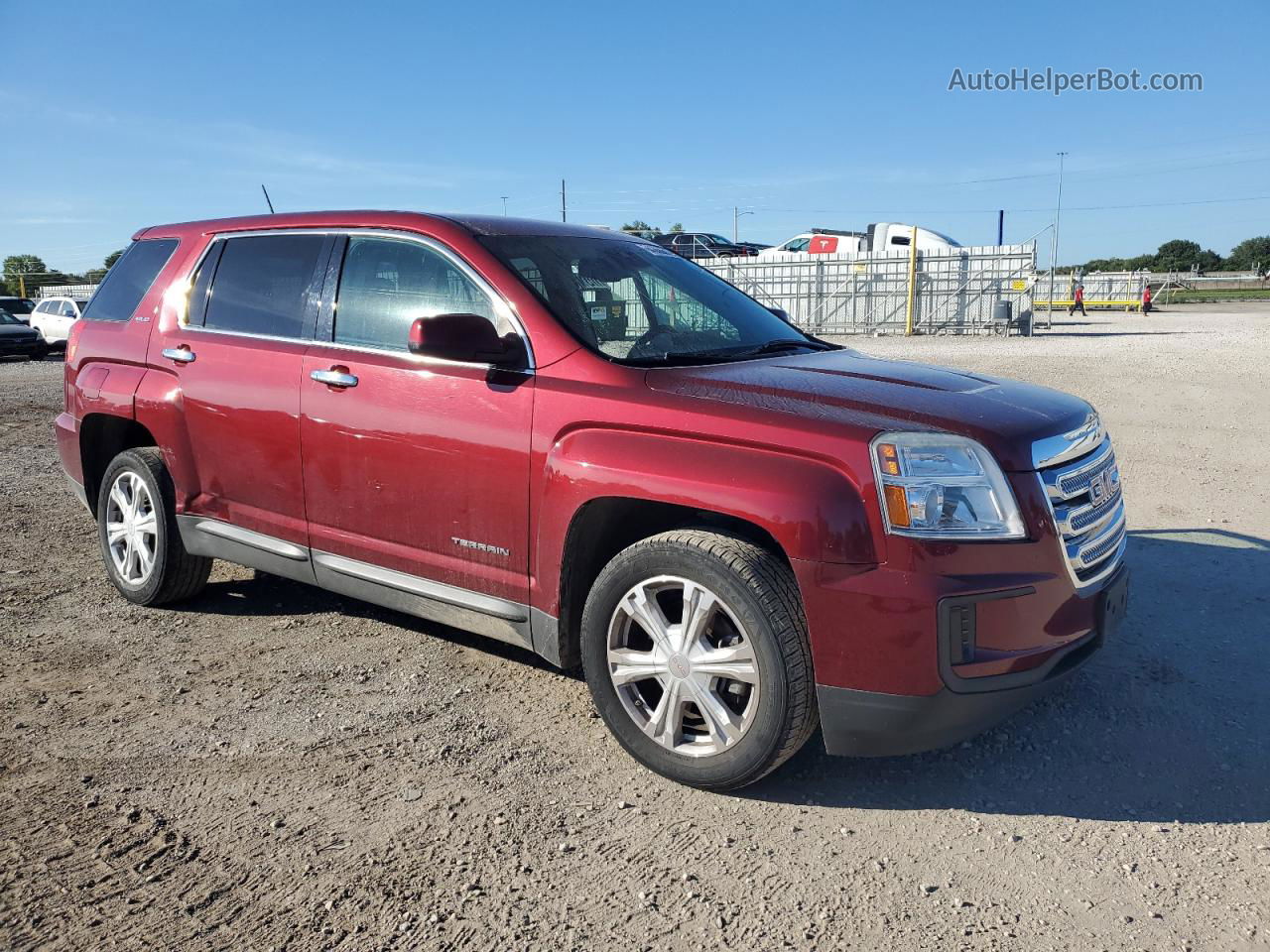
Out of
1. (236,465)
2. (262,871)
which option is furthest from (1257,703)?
(236,465)

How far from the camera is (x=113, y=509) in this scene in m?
5.04

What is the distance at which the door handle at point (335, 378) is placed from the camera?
12.6 ft

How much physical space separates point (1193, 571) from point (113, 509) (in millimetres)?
5709

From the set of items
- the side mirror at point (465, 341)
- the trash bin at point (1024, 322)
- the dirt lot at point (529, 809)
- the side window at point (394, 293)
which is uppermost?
the side window at point (394, 293)

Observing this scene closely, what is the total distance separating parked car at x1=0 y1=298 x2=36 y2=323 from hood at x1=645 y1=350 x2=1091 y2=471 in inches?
1097

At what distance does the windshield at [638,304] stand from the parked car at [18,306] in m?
26.8

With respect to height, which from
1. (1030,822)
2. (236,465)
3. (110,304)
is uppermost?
(110,304)

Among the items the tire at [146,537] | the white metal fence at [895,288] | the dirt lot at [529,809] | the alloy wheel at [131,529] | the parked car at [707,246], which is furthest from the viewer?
the parked car at [707,246]

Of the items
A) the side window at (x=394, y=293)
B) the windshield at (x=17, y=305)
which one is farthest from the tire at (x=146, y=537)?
the windshield at (x=17, y=305)

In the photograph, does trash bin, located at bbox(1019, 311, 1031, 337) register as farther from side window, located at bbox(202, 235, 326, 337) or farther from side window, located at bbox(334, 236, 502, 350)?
side window, located at bbox(334, 236, 502, 350)

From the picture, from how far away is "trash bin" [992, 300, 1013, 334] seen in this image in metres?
26.3

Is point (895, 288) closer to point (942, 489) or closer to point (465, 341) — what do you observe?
point (465, 341)

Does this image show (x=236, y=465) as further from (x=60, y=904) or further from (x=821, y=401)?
(x=821, y=401)

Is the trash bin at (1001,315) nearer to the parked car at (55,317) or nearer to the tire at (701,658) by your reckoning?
the parked car at (55,317)
